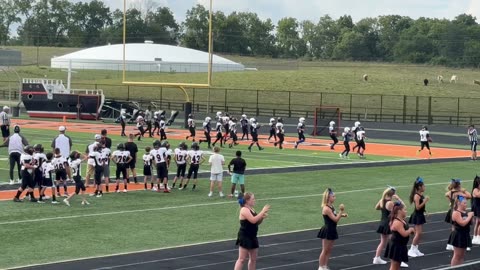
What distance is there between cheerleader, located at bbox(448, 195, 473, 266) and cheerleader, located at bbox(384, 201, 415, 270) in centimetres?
163

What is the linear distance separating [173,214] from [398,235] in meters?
9.64

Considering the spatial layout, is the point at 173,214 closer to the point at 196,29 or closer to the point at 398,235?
the point at 398,235

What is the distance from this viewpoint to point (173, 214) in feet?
77.0

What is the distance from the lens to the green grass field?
19203mm

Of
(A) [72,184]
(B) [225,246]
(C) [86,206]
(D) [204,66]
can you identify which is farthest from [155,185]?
(D) [204,66]

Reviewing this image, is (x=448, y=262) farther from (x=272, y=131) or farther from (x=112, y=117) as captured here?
(x=112, y=117)

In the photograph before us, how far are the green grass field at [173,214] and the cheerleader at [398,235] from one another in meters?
5.89

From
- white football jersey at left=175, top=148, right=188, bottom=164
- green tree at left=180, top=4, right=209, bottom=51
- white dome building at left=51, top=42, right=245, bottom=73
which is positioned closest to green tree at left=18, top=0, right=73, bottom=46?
white dome building at left=51, top=42, right=245, bottom=73

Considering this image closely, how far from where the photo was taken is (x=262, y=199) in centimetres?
2655

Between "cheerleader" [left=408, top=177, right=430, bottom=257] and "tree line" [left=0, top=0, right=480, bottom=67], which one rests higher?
"tree line" [left=0, top=0, right=480, bottom=67]

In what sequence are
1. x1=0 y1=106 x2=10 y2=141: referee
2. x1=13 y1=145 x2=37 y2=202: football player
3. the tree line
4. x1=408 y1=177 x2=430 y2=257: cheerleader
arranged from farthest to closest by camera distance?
the tree line < x1=0 y1=106 x2=10 y2=141: referee < x1=13 y1=145 x2=37 y2=202: football player < x1=408 y1=177 x2=430 y2=257: cheerleader

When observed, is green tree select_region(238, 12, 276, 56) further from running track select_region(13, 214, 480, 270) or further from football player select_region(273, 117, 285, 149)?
running track select_region(13, 214, 480, 270)

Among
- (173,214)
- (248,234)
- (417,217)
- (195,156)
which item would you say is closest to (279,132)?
(195,156)

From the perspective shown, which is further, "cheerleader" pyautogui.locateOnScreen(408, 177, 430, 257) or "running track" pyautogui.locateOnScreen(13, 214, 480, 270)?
"cheerleader" pyautogui.locateOnScreen(408, 177, 430, 257)
